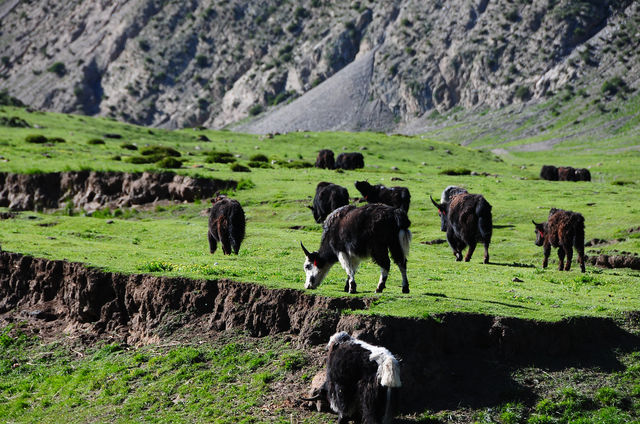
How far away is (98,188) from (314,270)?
30.8 meters

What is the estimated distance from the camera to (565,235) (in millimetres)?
22844

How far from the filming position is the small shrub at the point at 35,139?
5956cm

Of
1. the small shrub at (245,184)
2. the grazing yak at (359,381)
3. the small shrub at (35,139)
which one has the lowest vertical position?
the grazing yak at (359,381)

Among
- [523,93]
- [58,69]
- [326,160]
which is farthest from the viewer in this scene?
[58,69]

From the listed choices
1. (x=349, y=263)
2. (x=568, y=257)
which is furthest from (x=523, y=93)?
(x=349, y=263)

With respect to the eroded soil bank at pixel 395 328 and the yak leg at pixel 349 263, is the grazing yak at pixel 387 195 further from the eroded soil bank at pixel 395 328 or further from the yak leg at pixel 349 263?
the yak leg at pixel 349 263

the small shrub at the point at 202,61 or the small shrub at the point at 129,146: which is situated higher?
the small shrub at the point at 202,61

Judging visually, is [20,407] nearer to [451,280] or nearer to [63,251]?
[63,251]

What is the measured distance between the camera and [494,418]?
37.4ft

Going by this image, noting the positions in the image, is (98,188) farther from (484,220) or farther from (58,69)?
(58,69)

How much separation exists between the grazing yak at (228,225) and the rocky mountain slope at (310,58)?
110 meters

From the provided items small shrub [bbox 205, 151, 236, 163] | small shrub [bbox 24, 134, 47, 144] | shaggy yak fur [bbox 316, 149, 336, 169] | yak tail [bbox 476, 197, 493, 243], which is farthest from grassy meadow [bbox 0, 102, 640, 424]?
small shrub [bbox 24, 134, 47, 144]

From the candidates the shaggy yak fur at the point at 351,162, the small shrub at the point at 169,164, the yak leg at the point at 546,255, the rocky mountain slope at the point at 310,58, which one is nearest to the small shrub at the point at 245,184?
the small shrub at the point at 169,164

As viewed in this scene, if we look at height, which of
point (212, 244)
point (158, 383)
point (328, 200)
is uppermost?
point (328, 200)
